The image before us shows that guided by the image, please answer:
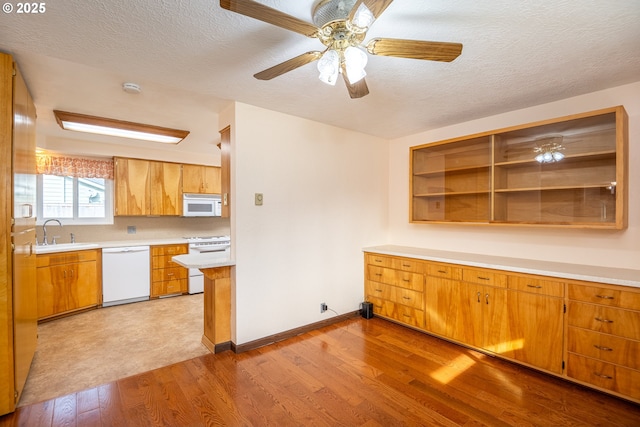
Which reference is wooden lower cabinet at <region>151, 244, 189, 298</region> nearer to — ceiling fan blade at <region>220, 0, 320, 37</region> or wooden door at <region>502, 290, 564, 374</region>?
ceiling fan blade at <region>220, 0, 320, 37</region>

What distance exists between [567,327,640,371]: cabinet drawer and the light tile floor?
10.3 feet

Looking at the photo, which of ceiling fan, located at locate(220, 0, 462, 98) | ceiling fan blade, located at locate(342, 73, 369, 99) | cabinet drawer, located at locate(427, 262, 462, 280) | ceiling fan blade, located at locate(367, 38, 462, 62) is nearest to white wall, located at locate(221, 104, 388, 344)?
cabinet drawer, located at locate(427, 262, 462, 280)

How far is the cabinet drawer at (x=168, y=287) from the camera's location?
445 cm

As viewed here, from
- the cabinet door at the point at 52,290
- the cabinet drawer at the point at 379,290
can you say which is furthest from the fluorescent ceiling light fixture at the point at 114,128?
the cabinet drawer at the point at 379,290

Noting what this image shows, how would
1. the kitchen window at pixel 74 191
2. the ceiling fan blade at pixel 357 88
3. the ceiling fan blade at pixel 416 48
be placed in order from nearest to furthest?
the ceiling fan blade at pixel 416 48
the ceiling fan blade at pixel 357 88
the kitchen window at pixel 74 191

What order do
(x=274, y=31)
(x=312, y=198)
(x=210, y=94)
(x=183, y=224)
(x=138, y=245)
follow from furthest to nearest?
1. (x=183, y=224)
2. (x=138, y=245)
3. (x=312, y=198)
4. (x=210, y=94)
5. (x=274, y=31)

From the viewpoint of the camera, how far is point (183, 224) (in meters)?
5.27

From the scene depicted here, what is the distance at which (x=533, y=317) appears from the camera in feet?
7.82

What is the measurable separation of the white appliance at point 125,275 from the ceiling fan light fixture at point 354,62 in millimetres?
4189

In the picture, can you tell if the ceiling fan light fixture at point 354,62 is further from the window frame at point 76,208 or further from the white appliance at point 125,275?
the window frame at point 76,208

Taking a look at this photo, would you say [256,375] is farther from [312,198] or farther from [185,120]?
[185,120]

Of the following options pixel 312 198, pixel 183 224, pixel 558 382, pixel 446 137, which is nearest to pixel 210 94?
pixel 312 198

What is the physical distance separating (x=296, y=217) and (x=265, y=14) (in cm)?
212

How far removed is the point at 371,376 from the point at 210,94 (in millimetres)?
2789
